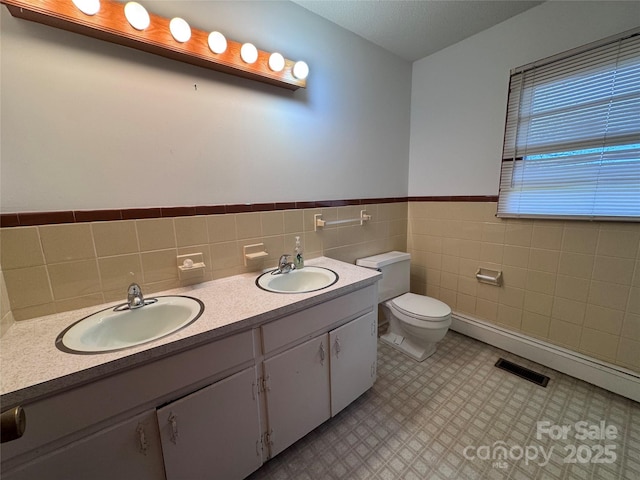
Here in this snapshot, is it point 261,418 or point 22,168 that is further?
point 261,418

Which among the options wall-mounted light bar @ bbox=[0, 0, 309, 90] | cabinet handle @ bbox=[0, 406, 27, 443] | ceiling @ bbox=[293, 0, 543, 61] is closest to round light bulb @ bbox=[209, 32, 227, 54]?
wall-mounted light bar @ bbox=[0, 0, 309, 90]

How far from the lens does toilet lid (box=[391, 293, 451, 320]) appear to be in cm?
176

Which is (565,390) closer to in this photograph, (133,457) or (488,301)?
(488,301)

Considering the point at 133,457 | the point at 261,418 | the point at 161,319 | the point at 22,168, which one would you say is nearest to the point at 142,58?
the point at 22,168

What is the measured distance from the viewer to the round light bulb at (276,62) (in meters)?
1.34

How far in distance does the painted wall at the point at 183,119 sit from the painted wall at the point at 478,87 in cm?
54

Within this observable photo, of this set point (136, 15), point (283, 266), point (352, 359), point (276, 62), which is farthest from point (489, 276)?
point (136, 15)

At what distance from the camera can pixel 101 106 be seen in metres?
1.03

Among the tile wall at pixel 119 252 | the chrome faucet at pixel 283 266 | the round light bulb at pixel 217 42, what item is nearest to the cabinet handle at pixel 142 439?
the tile wall at pixel 119 252

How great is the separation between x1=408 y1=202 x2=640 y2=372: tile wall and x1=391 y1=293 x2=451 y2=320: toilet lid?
422 mm

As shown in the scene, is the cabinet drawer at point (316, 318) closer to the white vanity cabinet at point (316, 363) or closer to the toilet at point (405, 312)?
the white vanity cabinet at point (316, 363)

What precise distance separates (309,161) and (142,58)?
0.94 m

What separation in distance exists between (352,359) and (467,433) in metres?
0.69

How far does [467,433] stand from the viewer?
1312 millimetres
